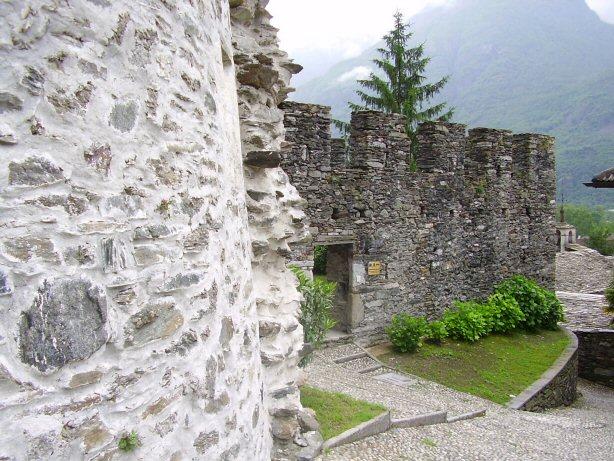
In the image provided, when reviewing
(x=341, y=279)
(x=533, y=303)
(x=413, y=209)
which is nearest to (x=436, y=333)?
(x=341, y=279)

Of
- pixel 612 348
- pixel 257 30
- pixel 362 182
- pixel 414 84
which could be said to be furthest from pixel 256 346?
pixel 414 84

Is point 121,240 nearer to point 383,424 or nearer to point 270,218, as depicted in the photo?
point 270,218

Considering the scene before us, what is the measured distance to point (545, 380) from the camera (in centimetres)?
1023

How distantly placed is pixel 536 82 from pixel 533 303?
137172 millimetres

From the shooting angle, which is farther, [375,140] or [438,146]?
[438,146]

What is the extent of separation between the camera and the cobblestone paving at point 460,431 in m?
5.59

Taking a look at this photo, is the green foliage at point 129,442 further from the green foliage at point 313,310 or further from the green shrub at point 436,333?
the green shrub at point 436,333

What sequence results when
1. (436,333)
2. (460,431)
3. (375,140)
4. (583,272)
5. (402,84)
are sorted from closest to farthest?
(460,431), (375,140), (436,333), (402,84), (583,272)

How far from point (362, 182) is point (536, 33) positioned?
193 meters

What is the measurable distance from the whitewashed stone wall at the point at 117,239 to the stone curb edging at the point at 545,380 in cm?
726

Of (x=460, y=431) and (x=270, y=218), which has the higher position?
(x=270, y=218)

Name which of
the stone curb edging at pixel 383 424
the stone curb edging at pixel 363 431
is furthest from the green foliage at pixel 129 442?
the stone curb edging at pixel 363 431

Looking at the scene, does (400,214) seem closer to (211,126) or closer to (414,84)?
(211,126)

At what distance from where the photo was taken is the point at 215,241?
2846 millimetres
